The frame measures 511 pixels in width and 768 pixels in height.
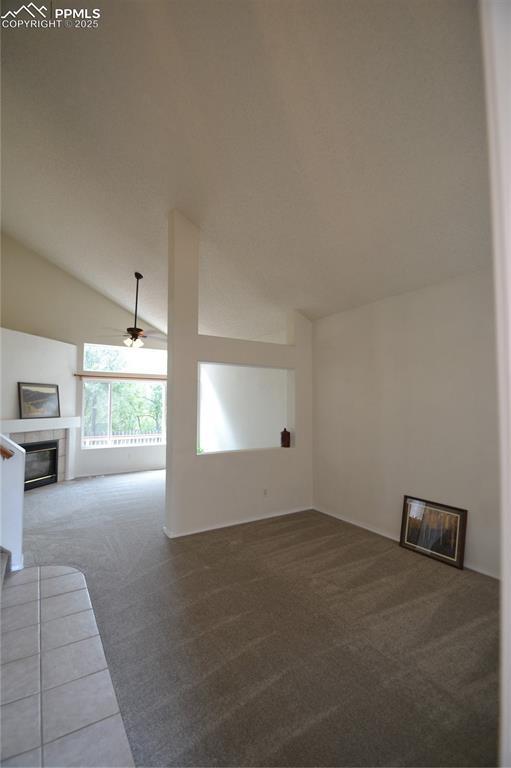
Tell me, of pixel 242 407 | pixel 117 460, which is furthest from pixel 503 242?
pixel 117 460

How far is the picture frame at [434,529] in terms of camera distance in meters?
3.08

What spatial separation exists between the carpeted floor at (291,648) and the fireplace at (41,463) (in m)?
2.41

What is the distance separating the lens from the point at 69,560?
10.3ft

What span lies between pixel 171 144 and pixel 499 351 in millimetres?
3175

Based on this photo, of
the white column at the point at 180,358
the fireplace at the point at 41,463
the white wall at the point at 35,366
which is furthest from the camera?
the fireplace at the point at 41,463

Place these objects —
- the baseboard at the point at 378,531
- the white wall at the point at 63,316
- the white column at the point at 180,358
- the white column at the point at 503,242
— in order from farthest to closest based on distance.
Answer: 1. the white wall at the point at 63,316
2. the white column at the point at 180,358
3. the baseboard at the point at 378,531
4. the white column at the point at 503,242

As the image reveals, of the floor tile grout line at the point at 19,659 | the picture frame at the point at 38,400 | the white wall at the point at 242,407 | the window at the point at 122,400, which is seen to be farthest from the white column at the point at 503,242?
the window at the point at 122,400

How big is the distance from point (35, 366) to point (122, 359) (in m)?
1.89

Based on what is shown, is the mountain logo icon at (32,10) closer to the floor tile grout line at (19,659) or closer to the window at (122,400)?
the floor tile grout line at (19,659)

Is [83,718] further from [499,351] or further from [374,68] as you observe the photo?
[374,68]

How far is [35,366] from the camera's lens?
5.79 m

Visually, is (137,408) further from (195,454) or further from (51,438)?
(195,454)

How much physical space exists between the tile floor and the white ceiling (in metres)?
3.64

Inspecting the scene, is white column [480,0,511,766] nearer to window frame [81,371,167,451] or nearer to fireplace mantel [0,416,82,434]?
fireplace mantel [0,416,82,434]
